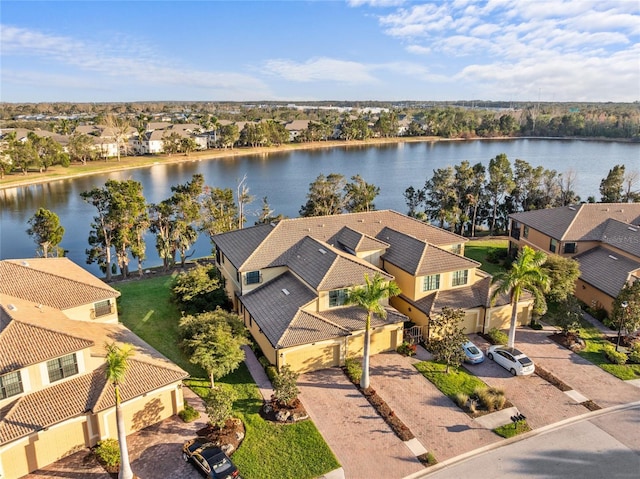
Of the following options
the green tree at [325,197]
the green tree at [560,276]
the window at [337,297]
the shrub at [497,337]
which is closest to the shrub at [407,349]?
the window at [337,297]

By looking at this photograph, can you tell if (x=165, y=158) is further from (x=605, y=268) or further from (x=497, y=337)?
(x=497, y=337)

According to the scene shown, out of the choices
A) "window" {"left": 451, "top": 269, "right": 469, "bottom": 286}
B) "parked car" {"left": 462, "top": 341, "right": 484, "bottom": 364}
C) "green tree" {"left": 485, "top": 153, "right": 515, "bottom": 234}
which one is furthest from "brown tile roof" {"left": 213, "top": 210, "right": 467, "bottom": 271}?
"green tree" {"left": 485, "top": 153, "right": 515, "bottom": 234}

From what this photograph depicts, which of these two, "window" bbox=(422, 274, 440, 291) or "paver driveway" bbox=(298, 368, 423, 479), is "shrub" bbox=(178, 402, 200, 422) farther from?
"window" bbox=(422, 274, 440, 291)

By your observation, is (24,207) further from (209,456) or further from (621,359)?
(621,359)

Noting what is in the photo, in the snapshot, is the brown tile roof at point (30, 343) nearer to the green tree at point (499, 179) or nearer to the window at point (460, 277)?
the window at point (460, 277)

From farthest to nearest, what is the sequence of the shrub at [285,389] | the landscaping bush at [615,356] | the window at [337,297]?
the window at [337,297], the landscaping bush at [615,356], the shrub at [285,389]

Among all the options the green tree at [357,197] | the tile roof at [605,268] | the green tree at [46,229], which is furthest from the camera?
the green tree at [357,197]

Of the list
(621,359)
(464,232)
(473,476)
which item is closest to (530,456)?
(473,476)

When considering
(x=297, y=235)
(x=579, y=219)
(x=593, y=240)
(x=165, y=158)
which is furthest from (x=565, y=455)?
(x=165, y=158)
